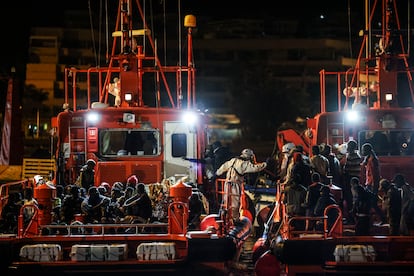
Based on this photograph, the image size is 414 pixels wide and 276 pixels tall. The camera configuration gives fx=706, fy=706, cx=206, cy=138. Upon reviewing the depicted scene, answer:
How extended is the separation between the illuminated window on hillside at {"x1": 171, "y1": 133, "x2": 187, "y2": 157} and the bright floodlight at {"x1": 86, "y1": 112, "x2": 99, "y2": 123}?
135cm

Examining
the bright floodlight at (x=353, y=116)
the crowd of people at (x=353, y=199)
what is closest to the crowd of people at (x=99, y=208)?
the crowd of people at (x=353, y=199)

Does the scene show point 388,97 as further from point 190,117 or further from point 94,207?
point 94,207

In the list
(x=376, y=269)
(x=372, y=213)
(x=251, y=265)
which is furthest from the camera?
(x=251, y=265)

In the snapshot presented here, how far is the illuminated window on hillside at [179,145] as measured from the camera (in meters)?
12.0

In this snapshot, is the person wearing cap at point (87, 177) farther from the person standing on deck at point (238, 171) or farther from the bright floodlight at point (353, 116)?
the bright floodlight at point (353, 116)

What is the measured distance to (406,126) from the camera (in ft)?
41.1

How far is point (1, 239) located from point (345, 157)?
18.9 ft

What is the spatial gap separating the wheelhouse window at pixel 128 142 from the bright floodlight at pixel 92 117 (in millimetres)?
231

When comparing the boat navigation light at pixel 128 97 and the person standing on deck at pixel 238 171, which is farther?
the boat navigation light at pixel 128 97

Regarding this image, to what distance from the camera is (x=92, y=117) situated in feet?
39.8

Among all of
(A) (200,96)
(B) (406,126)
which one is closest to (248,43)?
(A) (200,96)

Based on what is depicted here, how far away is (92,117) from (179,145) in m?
1.58

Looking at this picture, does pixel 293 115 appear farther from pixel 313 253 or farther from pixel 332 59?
Result: pixel 313 253

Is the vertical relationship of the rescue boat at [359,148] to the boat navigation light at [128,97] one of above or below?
below
